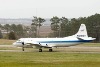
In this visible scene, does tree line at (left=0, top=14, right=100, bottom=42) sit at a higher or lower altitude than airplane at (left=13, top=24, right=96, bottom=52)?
higher

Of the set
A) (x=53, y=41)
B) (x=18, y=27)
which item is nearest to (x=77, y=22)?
(x=18, y=27)

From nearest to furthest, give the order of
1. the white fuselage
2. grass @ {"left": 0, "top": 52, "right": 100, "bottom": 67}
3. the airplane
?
grass @ {"left": 0, "top": 52, "right": 100, "bottom": 67} < the airplane < the white fuselage

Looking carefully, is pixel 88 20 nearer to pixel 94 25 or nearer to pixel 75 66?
pixel 94 25

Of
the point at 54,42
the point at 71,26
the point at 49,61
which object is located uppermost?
the point at 71,26

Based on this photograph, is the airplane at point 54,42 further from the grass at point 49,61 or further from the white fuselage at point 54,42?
the grass at point 49,61

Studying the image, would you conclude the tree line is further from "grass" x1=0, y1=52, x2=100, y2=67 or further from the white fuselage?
"grass" x1=0, y1=52, x2=100, y2=67

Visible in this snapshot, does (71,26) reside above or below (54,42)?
above

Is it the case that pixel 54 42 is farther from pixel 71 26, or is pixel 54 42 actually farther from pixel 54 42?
pixel 71 26

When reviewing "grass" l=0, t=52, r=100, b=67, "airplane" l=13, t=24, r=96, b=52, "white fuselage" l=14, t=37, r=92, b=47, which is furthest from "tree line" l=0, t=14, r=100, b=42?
"grass" l=0, t=52, r=100, b=67

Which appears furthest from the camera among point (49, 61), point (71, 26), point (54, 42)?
point (71, 26)

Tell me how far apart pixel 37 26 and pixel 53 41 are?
98.5 meters

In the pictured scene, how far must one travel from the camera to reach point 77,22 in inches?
5408

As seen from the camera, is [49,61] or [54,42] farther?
[54,42]

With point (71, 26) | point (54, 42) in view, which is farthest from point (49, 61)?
point (71, 26)
